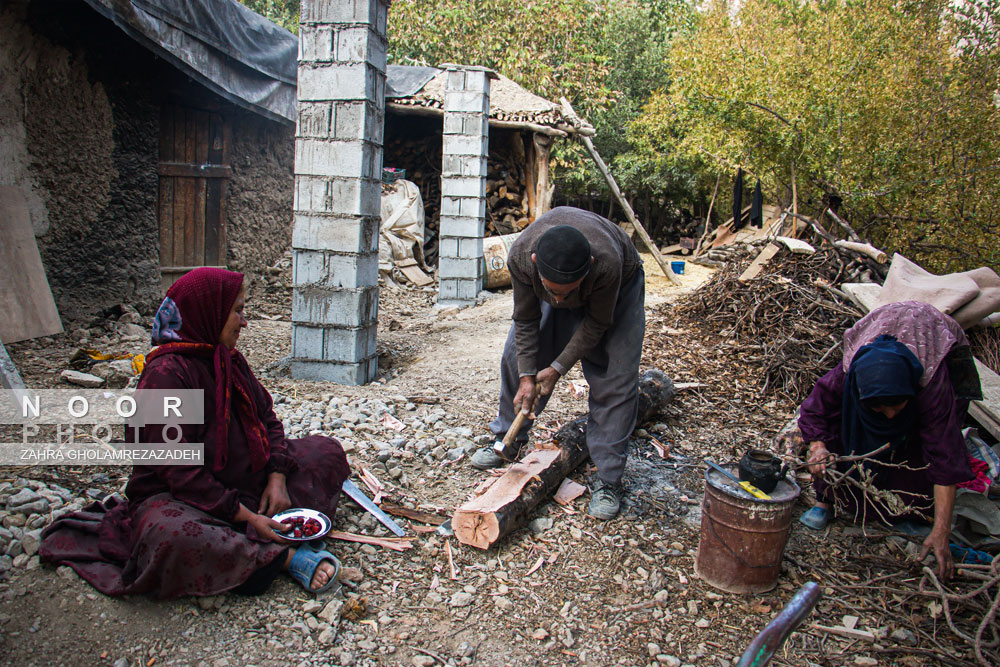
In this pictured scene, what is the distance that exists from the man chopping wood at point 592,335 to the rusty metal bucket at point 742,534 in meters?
0.62

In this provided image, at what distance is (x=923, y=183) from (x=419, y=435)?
22.1ft

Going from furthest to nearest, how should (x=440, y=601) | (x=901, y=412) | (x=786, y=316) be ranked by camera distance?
(x=786, y=316) < (x=901, y=412) < (x=440, y=601)

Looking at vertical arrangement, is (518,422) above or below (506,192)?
below

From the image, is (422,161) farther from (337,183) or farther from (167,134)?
(337,183)

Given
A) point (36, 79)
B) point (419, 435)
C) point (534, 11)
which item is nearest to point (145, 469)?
point (419, 435)

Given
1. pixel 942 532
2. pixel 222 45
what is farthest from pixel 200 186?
pixel 942 532

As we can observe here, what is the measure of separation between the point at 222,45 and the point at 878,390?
22.5 feet

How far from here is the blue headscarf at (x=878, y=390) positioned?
2.94 metres

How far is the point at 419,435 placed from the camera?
13.6 ft

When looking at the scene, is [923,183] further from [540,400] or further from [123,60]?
[123,60]

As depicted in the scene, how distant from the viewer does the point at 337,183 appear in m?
5.14

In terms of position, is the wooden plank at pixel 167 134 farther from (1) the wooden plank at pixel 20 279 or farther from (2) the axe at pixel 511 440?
(2) the axe at pixel 511 440

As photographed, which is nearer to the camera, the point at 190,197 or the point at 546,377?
the point at 546,377

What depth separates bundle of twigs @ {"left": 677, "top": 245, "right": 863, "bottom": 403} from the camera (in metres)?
5.59
